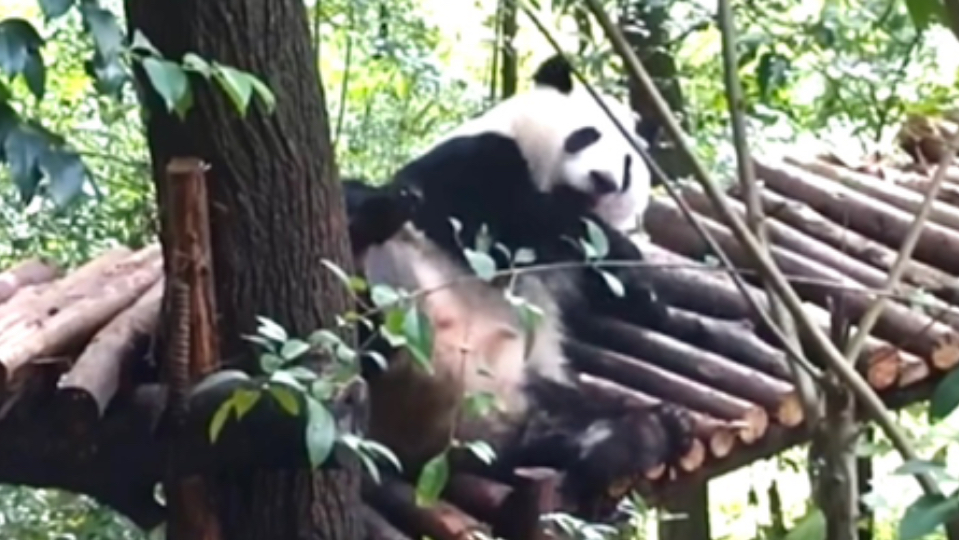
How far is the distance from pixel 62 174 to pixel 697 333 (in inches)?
79.7

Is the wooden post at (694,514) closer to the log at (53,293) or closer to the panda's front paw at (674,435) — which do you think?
the panda's front paw at (674,435)

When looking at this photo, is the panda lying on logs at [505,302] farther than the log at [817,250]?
No

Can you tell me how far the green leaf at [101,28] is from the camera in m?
1.57

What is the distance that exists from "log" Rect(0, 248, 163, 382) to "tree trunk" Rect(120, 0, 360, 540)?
0.92 ft

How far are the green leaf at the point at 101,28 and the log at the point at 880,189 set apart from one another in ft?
7.77

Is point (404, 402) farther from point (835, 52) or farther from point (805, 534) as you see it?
point (805, 534)

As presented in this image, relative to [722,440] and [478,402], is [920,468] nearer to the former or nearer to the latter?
[478,402]

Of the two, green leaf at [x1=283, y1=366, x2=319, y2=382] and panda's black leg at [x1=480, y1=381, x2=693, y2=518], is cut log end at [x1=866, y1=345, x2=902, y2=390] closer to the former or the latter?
panda's black leg at [x1=480, y1=381, x2=693, y2=518]

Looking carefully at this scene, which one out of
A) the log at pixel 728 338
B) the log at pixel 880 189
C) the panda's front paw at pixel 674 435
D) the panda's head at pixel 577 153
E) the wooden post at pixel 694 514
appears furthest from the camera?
the wooden post at pixel 694 514

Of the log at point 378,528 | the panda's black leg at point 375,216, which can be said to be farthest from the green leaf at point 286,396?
the panda's black leg at point 375,216

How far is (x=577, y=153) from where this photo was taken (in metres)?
4.07

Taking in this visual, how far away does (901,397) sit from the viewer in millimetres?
3221

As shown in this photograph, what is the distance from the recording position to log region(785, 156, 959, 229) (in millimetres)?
3674

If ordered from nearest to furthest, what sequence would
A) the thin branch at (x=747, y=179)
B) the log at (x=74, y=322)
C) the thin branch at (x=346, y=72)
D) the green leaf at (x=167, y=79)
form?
the thin branch at (x=747, y=179), the green leaf at (x=167, y=79), the log at (x=74, y=322), the thin branch at (x=346, y=72)
